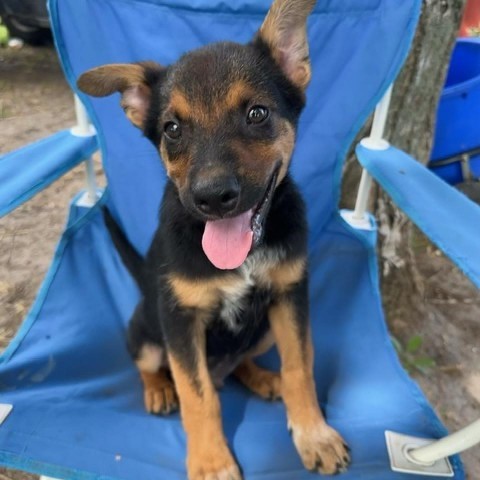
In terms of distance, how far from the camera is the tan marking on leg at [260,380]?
2.13 m

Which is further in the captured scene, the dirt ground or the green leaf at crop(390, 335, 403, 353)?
the green leaf at crop(390, 335, 403, 353)

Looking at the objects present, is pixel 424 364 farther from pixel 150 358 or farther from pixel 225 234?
pixel 225 234

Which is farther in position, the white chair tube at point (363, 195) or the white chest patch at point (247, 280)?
the white chair tube at point (363, 195)

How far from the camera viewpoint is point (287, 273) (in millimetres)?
1944

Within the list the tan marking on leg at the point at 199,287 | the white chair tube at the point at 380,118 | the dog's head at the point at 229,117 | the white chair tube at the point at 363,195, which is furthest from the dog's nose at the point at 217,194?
the white chair tube at the point at 363,195

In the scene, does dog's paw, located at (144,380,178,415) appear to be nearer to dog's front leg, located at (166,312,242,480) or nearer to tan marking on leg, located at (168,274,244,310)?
dog's front leg, located at (166,312,242,480)

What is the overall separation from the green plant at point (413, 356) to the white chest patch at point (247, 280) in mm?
1301

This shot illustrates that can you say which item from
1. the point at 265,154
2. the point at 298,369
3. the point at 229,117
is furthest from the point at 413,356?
the point at 229,117

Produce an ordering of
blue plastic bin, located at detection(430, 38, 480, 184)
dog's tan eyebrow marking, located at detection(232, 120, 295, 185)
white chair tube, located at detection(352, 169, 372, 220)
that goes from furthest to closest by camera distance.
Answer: blue plastic bin, located at detection(430, 38, 480, 184) < white chair tube, located at detection(352, 169, 372, 220) < dog's tan eyebrow marking, located at detection(232, 120, 295, 185)

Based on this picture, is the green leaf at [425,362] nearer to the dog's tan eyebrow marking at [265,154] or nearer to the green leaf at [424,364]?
the green leaf at [424,364]

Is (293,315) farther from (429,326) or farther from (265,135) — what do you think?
(429,326)

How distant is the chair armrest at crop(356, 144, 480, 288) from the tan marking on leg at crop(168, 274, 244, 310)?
2.01 ft

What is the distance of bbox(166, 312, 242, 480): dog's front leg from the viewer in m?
1.80

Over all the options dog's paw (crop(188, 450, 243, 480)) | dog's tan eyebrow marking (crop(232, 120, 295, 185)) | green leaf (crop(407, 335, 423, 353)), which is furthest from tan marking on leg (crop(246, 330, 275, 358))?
green leaf (crop(407, 335, 423, 353))
